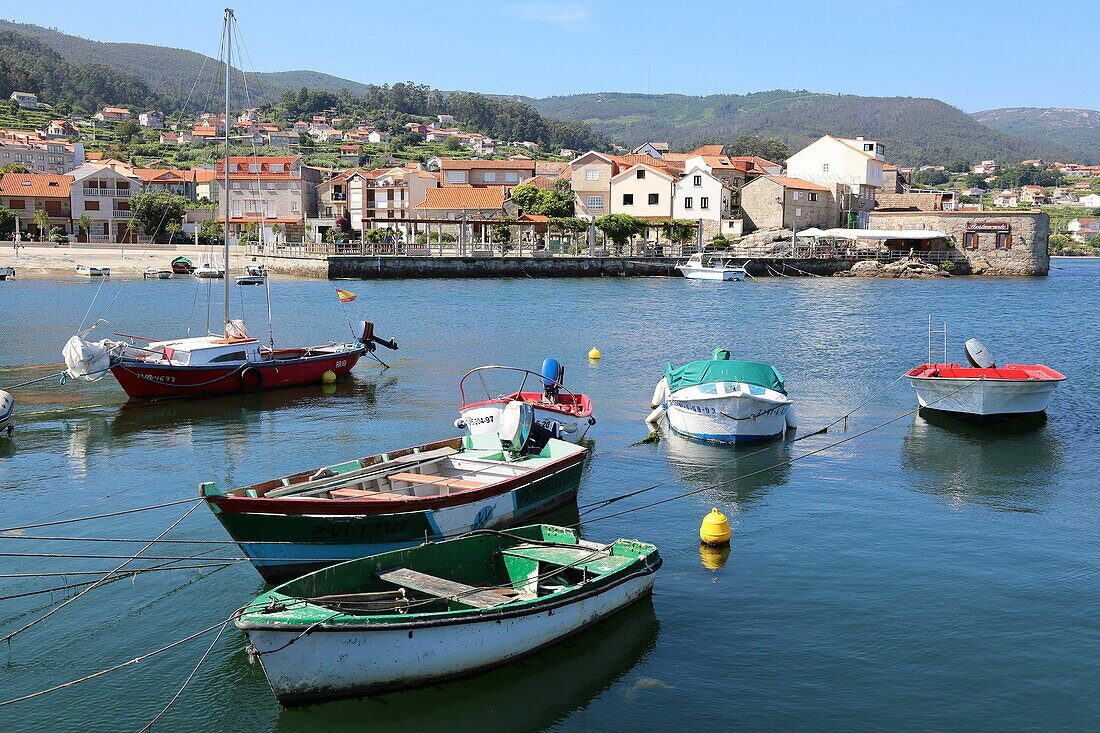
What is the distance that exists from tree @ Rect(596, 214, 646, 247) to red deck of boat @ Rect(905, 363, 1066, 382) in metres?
62.5

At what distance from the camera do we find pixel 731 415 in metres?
22.4

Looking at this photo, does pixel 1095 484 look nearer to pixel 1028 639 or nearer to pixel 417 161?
pixel 1028 639

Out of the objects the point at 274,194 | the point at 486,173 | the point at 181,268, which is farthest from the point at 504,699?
the point at 274,194

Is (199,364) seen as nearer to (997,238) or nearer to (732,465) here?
(732,465)

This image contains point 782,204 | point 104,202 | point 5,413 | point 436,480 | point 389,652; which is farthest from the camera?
point 104,202

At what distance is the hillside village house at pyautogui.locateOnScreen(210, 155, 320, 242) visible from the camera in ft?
344

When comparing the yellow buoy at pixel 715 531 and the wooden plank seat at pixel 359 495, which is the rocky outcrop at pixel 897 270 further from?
the wooden plank seat at pixel 359 495

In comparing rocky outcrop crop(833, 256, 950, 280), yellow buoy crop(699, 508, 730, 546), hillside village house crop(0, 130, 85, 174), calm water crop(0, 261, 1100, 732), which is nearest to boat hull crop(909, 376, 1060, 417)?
calm water crop(0, 261, 1100, 732)

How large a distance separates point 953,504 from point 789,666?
8.12 metres

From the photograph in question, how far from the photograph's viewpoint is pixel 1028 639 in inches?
493

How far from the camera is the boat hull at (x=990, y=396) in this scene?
2484 cm

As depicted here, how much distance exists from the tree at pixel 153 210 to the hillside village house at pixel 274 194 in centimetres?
497

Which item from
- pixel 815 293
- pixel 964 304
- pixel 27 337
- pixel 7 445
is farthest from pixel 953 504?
pixel 815 293

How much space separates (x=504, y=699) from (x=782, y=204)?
86986mm
